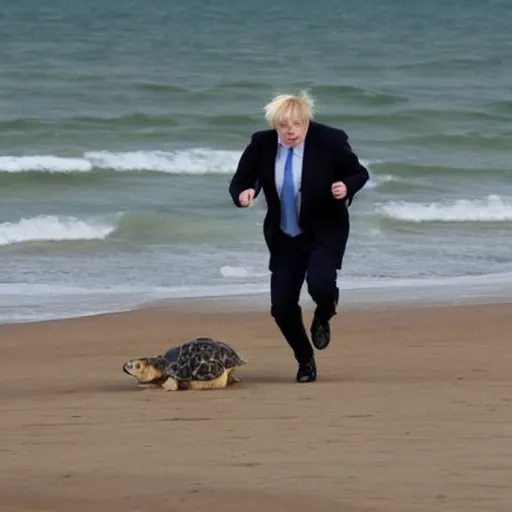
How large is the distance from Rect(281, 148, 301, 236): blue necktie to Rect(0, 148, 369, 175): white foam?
1370 cm

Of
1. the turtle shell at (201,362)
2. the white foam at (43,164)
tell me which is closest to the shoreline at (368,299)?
the turtle shell at (201,362)

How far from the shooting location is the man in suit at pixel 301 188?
6793 mm

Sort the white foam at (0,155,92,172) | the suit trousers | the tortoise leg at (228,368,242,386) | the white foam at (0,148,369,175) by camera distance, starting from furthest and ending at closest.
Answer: the white foam at (0,148,369,175), the white foam at (0,155,92,172), the tortoise leg at (228,368,242,386), the suit trousers

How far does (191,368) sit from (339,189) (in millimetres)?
1284

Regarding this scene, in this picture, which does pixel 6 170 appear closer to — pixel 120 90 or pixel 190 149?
pixel 190 149

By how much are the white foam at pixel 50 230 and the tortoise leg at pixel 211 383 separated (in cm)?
736

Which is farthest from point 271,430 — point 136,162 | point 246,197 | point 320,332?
point 136,162

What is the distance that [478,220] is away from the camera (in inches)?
643

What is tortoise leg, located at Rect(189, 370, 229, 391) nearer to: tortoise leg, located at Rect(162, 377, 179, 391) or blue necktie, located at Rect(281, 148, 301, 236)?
tortoise leg, located at Rect(162, 377, 179, 391)

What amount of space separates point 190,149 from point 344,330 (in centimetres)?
1353

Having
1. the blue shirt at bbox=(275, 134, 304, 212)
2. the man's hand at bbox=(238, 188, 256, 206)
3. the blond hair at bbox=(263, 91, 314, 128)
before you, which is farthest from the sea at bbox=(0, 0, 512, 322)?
the blond hair at bbox=(263, 91, 314, 128)

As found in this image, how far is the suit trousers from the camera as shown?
23.1 ft

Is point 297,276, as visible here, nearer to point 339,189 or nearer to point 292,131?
point 339,189

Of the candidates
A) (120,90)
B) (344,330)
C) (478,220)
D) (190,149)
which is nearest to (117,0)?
(120,90)
